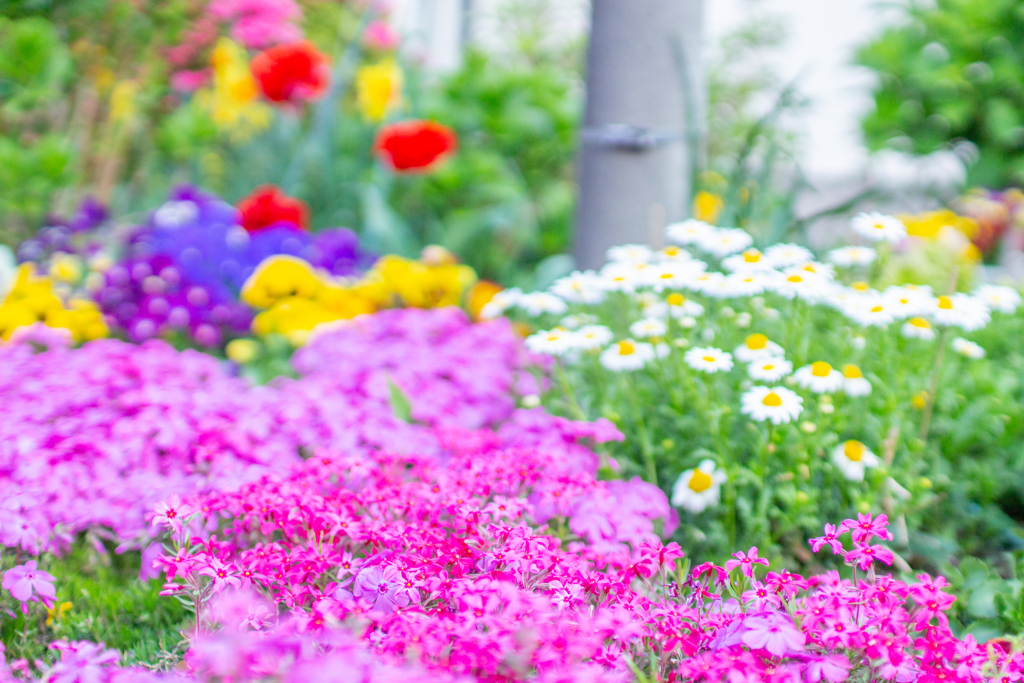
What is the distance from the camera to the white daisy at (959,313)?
59.1 inches

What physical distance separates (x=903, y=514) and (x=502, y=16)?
4.94 m

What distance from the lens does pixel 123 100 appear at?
4.13 metres

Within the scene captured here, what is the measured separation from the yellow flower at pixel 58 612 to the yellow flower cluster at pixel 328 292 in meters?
1.26

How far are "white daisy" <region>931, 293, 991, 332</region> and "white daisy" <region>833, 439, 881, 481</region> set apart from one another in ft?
0.97

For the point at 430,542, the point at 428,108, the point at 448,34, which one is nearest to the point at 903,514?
the point at 430,542

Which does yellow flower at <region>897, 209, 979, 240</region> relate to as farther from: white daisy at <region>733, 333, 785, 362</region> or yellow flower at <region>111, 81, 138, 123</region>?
yellow flower at <region>111, 81, 138, 123</region>

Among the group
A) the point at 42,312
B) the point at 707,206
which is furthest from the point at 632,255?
the point at 42,312

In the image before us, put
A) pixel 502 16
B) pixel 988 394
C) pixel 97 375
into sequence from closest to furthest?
pixel 97 375 < pixel 988 394 < pixel 502 16

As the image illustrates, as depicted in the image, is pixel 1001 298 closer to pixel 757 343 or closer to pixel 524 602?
pixel 757 343

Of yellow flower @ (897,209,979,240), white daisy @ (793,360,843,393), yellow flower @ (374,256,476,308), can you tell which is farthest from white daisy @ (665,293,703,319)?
yellow flower @ (897,209,979,240)

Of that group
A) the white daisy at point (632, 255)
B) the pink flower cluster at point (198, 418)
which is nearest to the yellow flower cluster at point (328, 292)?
the pink flower cluster at point (198, 418)

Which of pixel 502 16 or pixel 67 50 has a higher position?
pixel 502 16

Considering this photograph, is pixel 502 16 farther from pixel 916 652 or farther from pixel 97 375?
pixel 916 652

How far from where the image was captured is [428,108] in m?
4.06
